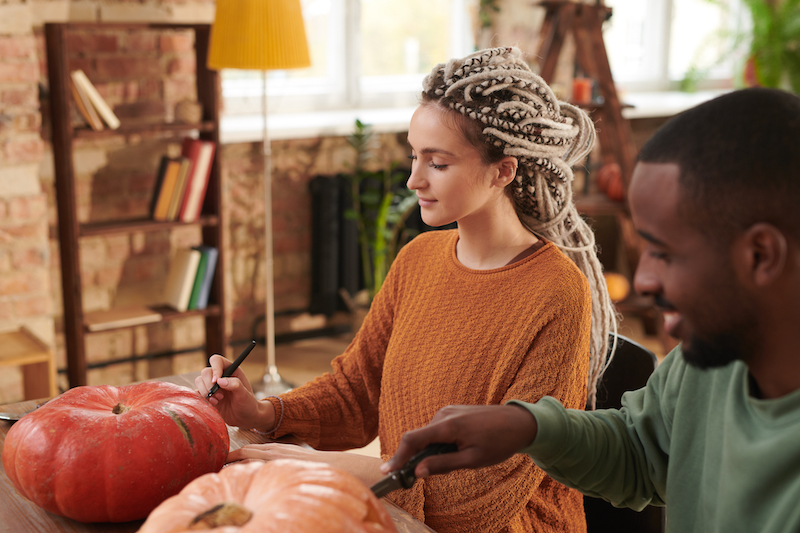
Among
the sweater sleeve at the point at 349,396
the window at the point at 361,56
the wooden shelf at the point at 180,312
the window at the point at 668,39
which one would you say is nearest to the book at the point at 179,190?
the wooden shelf at the point at 180,312

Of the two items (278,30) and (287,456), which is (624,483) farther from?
(278,30)

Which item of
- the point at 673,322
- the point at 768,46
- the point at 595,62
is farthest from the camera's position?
the point at 768,46

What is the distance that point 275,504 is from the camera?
616mm

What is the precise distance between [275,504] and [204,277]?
253 centimetres

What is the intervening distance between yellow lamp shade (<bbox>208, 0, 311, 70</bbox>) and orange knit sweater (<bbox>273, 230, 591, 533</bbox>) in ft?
5.23

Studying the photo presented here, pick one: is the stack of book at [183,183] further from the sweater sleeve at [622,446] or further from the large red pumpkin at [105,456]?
the sweater sleeve at [622,446]

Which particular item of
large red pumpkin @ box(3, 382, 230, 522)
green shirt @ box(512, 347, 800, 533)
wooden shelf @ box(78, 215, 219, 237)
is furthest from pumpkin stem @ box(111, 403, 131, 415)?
wooden shelf @ box(78, 215, 219, 237)

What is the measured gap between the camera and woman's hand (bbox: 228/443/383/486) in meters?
1.00

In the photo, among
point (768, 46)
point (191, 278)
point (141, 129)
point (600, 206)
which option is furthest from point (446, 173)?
point (768, 46)

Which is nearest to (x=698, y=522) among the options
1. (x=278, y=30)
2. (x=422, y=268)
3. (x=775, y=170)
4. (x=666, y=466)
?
(x=666, y=466)

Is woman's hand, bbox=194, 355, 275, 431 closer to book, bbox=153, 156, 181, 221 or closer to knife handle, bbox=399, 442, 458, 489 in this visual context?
knife handle, bbox=399, 442, 458, 489

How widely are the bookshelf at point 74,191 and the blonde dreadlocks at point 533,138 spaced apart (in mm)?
1815

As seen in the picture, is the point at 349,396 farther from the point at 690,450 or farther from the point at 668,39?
the point at 668,39

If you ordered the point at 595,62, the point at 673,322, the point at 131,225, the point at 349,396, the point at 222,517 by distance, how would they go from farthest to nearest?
1. the point at 595,62
2. the point at 131,225
3. the point at 349,396
4. the point at 673,322
5. the point at 222,517
